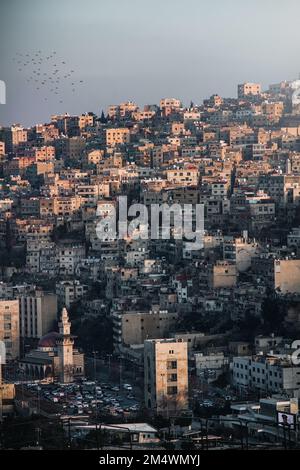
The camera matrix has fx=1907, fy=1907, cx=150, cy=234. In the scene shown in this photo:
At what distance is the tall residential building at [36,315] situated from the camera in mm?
13266

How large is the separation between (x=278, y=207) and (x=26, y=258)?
2.10 meters

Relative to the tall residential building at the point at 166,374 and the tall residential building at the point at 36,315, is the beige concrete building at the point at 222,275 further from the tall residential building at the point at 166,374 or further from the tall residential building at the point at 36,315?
the tall residential building at the point at 166,374

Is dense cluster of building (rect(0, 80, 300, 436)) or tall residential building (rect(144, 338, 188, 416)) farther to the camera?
dense cluster of building (rect(0, 80, 300, 436))

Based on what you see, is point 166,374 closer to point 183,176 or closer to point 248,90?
point 183,176

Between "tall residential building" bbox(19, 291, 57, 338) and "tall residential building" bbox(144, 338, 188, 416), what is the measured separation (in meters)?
2.90

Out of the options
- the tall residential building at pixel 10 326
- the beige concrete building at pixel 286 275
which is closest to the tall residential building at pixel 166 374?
the tall residential building at pixel 10 326

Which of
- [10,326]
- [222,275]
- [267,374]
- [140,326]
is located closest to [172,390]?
[267,374]

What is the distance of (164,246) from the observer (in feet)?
49.2

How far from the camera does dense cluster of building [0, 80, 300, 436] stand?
1156cm

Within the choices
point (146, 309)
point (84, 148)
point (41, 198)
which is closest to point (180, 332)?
point (146, 309)

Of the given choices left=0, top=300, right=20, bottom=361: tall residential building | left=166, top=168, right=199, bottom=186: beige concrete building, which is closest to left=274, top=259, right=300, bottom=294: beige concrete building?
left=0, top=300, right=20, bottom=361: tall residential building

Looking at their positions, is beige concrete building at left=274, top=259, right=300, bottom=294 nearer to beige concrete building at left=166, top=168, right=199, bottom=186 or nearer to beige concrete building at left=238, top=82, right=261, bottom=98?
beige concrete building at left=166, top=168, right=199, bottom=186

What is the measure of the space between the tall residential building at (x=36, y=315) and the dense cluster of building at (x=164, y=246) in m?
0.01

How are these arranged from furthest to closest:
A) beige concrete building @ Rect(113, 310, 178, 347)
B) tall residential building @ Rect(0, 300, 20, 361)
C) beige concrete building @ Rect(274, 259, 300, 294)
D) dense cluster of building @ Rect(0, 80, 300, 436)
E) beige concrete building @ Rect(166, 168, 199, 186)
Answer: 1. beige concrete building @ Rect(166, 168, 199, 186)
2. beige concrete building @ Rect(274, 259, 300, 294)
3. tall residential building @ Rect(0, 300, 20, 361)
4. beige concrete building @ Rect(113, 310, 178, 347)
5. dense cluster of building @ Rect(0, 80, 300, 436)
